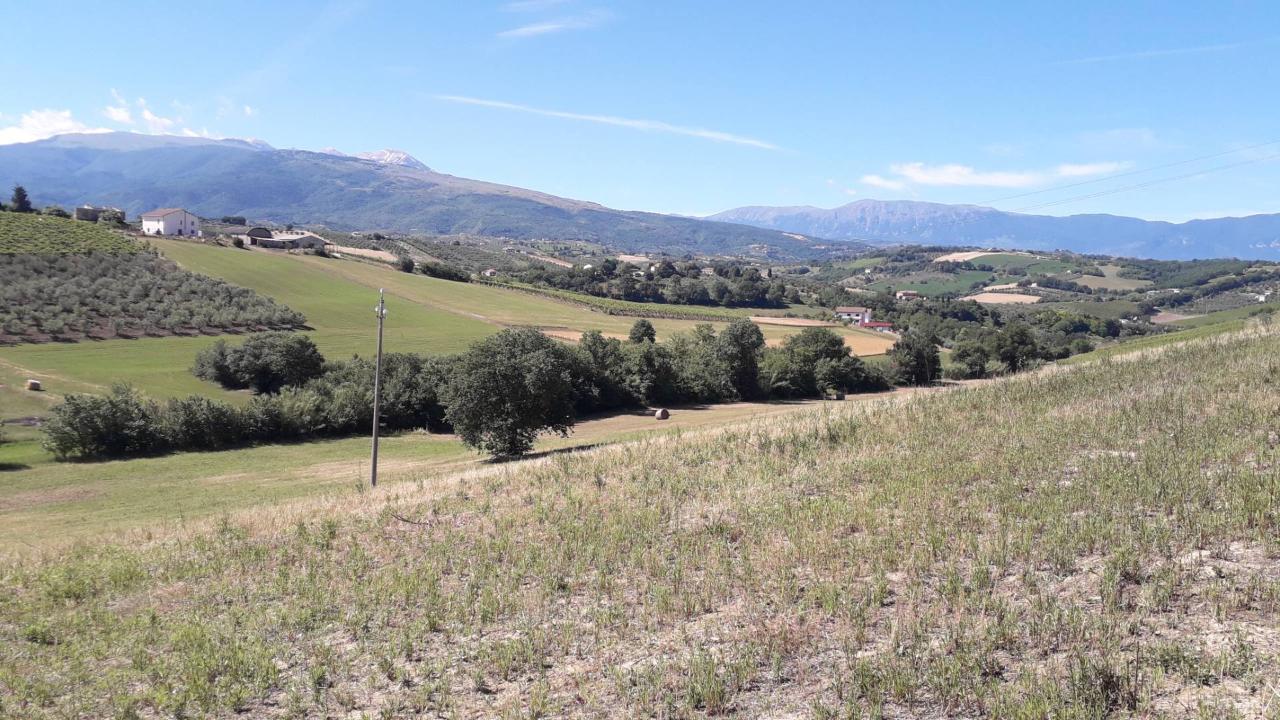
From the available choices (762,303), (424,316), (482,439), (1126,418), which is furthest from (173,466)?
(762,303)

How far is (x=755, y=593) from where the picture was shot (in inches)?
417

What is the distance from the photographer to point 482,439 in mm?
39406

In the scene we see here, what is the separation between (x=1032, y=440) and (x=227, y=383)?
65235 mm

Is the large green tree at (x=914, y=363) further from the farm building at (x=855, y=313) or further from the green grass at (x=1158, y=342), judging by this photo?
the farm building at (x=855, y=313)

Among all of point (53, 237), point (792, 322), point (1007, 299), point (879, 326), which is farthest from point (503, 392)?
point (1007, 299)

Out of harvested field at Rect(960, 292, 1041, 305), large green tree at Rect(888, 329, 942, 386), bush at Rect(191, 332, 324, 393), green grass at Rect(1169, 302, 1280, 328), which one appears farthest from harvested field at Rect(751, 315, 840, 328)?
harvested field at Rect(960, 292, 1041, 305)

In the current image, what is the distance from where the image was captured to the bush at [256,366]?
2509 inches

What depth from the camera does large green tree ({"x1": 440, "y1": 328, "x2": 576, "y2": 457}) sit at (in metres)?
38.4

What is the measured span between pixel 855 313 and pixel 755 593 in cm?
13812

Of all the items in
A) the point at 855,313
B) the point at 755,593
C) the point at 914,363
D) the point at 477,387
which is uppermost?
the point at 855,313

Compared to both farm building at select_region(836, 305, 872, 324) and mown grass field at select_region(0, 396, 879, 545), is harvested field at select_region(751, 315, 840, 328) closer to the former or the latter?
farm building at select_region(836, 305, 872, 324)

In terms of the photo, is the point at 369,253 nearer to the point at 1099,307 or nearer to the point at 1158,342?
the point at 1158,342

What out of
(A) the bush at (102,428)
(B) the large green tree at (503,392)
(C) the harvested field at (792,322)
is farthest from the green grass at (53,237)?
(C) the harvested field at (792,322)

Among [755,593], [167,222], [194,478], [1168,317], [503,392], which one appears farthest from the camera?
[1168,317]
